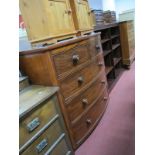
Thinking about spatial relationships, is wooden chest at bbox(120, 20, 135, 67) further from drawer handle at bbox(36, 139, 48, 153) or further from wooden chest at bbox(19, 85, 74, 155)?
drawer handle at bbox(36, 139, 48, 153)

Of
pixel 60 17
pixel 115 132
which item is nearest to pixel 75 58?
pixel 60 17

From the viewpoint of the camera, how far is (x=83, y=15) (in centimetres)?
182

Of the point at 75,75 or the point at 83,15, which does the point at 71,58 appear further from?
the point at 83,15

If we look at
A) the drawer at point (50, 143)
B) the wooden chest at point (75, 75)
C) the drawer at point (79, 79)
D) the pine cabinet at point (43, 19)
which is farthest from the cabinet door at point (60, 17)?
the drawer at point (50, 143)

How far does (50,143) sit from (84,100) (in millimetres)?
603

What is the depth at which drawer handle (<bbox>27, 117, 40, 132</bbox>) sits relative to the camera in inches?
39.6

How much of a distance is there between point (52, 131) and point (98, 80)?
990 mm

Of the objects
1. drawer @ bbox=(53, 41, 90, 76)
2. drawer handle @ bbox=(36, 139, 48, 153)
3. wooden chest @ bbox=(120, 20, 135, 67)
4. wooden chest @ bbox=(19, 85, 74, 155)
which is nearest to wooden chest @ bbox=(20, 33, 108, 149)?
drawer @ bbox=(53, 41, 90, 76)

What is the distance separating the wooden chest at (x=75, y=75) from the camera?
1.28 meters
